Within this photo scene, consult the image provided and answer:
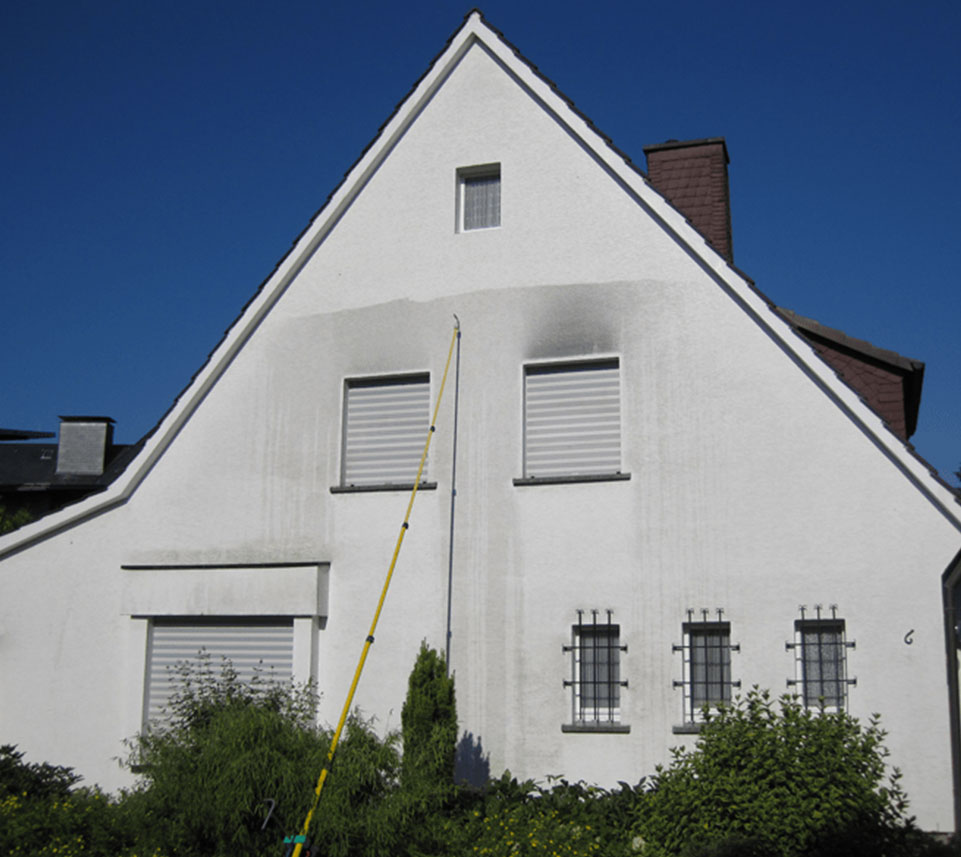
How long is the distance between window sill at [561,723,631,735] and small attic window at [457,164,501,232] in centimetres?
654

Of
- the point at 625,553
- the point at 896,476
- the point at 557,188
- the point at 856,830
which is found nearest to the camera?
the point at 856,830

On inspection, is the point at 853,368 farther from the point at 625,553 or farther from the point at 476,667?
the point at 476,667

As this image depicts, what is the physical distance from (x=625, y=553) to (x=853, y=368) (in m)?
3.81

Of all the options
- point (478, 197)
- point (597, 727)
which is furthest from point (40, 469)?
point (597, 727)

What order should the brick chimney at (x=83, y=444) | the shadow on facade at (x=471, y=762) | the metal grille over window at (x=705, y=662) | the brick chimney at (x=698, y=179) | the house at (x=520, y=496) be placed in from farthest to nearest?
the brick chimney at (x=83, y=444) → the brick chimney at (x=698, y=179) → the shadow on facade at (x=471, y=762) → the metal grille over window at (x=705, y=662) → the house at (x=520, y=496)

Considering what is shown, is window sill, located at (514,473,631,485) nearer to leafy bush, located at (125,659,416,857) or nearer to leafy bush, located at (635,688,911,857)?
leafy bush, located at (635,688,911,857)

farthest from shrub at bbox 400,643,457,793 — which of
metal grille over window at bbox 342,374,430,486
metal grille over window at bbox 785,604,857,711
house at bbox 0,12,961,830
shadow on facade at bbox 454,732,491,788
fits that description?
metal grille over window at bbox 785,604,857,711

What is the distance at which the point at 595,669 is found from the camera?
45.0ft

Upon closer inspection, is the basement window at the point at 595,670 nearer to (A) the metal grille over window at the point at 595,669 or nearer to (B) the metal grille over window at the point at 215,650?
(A) the metal grille over window at the point at 595,669

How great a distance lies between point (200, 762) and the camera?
414 inches

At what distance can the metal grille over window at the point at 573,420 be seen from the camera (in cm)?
1429

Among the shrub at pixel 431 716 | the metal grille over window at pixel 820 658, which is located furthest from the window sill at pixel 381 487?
the metal grille over window at pixel 820 658

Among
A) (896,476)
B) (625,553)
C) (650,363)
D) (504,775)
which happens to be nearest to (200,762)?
(504,775)

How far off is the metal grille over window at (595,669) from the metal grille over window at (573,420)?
186 centimetres
